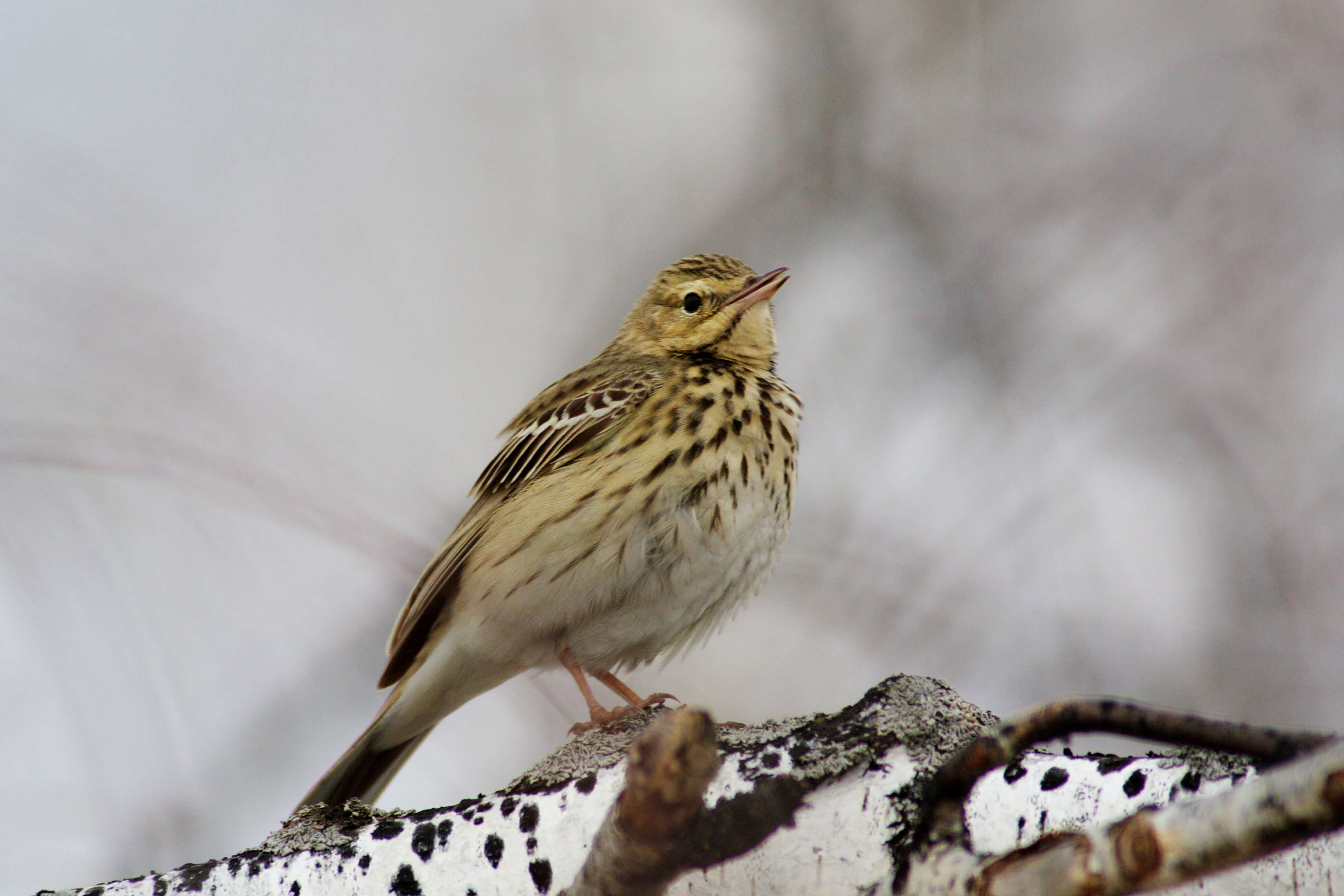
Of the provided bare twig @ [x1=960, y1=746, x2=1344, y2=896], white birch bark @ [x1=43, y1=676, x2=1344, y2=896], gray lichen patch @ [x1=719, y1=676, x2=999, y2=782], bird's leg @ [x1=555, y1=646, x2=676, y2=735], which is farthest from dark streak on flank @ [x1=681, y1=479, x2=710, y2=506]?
bare twig @ [x1=960, y1=746, x2=1344, y2=896]

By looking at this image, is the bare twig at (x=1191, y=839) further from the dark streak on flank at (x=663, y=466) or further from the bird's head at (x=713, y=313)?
the bird's head at (x=713, y=313)

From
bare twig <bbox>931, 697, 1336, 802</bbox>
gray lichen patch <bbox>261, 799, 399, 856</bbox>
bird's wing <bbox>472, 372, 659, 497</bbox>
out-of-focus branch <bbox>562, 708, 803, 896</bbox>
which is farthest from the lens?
bird's wing <bbox>472, 372, 659, 497</bbox>

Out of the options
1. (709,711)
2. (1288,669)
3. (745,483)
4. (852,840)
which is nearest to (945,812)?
(709,711)

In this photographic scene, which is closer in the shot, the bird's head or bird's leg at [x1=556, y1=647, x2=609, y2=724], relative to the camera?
bird's leg at [x1=556, y1=647, x2=609, y2=724]

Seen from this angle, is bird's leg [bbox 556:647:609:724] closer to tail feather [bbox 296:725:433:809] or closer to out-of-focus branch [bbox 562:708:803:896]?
tail feather [bbox 296:725:433:809]

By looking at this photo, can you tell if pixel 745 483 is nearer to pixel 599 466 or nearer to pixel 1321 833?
pixel 599 466

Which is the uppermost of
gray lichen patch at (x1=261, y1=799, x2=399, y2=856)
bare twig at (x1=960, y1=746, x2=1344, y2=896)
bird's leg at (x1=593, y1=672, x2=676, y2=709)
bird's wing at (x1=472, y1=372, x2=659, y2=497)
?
bird's wing at (x1=472, y1=372, x2=659, y2=497)

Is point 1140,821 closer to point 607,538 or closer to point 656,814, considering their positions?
point 656,814
